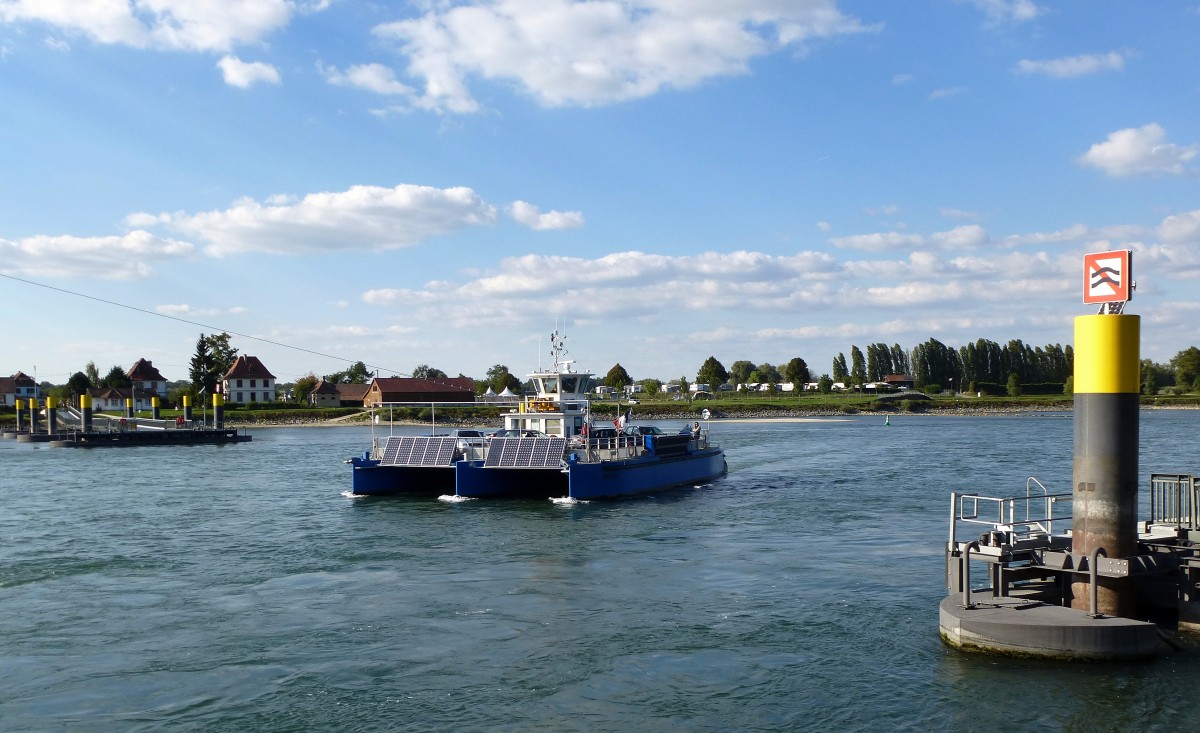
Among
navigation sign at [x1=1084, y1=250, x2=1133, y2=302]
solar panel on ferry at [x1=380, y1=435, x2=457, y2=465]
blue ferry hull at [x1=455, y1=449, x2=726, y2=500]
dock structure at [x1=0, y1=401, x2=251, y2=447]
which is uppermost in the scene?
navigation sign at [x1=1084, y1=250, x2=1133, y2=302]

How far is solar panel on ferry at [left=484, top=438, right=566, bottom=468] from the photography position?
113ft

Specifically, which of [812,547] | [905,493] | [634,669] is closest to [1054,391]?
[905,493]

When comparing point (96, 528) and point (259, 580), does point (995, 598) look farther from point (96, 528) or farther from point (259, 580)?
point (96, 528)

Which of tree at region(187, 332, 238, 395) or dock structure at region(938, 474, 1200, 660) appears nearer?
dock structure at region(938, 474, 1200, 660)

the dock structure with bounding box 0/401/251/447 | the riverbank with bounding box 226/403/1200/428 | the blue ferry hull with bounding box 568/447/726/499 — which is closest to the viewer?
the blue ferry hull with bounding box 568/447/726/499

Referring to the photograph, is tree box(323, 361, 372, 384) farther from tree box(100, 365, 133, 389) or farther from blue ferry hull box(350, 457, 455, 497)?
blue ferry hull box(350, 457, 455, 497)

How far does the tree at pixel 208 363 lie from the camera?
141 metres

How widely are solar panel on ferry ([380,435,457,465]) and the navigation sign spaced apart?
85.8ft

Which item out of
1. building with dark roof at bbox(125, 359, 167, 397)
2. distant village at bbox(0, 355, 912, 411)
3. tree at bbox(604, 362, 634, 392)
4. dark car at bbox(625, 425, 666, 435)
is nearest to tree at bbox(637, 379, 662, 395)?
tree at bbox(604, 362, 634, 392)

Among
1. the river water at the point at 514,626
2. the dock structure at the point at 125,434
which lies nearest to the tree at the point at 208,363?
the dock structure at the point at 125,434

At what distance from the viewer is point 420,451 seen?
3666 centimetres

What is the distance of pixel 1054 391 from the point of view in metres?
189

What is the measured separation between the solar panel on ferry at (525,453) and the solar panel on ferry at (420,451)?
73.4 inches

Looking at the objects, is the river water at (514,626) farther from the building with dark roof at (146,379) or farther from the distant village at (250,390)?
the building with dark roof at (146,379)
